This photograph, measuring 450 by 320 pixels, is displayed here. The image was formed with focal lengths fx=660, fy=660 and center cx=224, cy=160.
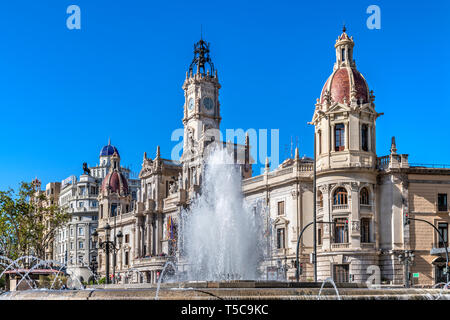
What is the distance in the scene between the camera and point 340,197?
54.2 metres

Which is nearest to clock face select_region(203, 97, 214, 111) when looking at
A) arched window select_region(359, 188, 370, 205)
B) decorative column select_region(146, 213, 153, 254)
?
decorative column select_region(146, 213, 153, 254)

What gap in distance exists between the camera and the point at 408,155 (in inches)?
2120

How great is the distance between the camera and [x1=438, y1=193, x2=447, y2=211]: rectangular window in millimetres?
53656

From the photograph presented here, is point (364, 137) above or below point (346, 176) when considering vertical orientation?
above

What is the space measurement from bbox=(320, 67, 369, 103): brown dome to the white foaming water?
13577 mm

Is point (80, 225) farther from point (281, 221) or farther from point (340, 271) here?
point (340, 271)

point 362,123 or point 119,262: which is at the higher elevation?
point 362,123

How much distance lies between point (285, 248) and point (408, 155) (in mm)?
13456

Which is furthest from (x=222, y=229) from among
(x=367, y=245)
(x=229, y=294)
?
(x=229, y=294)

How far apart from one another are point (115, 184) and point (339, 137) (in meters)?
53.7

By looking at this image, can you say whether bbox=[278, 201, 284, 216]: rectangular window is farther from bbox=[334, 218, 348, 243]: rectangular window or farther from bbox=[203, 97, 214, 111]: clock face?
bbox=[203, 97, 214, 111]: clock face

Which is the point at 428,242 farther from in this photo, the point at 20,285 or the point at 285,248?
the point at 20,285

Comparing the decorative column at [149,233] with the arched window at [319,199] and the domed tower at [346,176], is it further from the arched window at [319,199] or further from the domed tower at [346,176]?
the arched window at [319,199]
